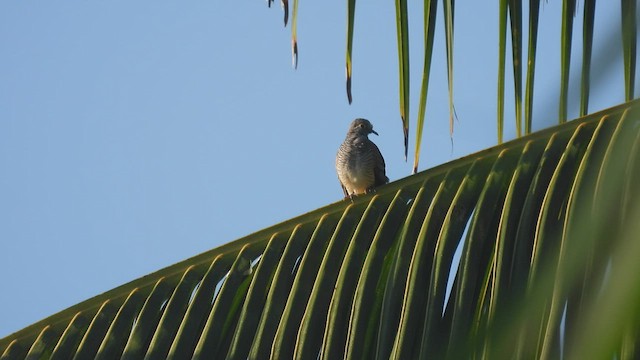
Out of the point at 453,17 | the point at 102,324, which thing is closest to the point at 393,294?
the point at 453,17

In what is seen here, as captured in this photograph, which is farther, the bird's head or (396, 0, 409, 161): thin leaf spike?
the bird's head

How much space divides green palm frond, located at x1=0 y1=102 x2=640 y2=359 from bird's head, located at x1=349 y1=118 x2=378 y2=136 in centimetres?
500

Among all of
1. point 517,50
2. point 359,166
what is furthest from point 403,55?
point 359,166

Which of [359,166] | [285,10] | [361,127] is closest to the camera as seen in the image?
[285,10]

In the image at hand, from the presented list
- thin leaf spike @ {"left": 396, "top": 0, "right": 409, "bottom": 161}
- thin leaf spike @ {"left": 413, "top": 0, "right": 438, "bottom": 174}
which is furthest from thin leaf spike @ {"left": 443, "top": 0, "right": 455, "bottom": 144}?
thin leaf spike @ {"left": 396, "top": 0, "right": 409, "bottom": 161}

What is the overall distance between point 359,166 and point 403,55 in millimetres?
4331

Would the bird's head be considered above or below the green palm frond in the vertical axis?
above

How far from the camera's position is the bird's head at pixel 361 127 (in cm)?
833

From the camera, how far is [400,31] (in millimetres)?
3107

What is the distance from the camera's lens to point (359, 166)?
7422 millimetres

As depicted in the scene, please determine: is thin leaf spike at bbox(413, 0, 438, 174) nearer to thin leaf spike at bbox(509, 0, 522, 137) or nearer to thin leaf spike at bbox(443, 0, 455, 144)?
thin leaf spike at bbox(443, 0, 455, 144)

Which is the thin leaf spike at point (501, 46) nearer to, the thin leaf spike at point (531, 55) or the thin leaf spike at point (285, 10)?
the thin leaf spike at point (531, 55)

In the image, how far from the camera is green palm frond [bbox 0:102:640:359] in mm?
2375

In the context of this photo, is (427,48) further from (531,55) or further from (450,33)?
(531,55)
